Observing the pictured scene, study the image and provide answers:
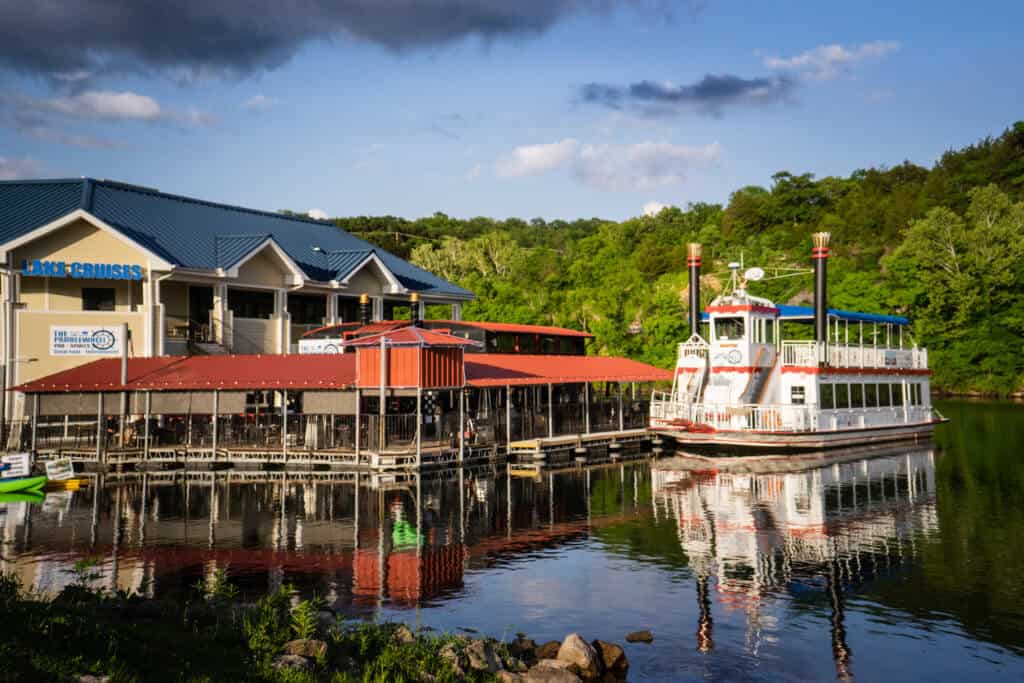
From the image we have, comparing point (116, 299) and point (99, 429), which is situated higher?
point (116, 299)

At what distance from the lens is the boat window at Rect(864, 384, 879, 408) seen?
51156 millimetres

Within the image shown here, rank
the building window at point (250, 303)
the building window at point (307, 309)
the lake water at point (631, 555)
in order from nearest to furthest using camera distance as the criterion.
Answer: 1. the lake water at point (631, 555)
2. the building window at point (250, 303)
3. the building window at point (307, 309)

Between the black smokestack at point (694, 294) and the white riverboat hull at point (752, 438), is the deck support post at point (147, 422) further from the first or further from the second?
the black smokestack at point (694, 294)

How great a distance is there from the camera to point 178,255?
4572 cm

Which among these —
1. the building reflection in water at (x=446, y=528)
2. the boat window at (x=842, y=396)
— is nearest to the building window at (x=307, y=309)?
the building reflection in water at (x=446, y=528)

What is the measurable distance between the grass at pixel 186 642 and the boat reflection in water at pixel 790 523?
6232 millimetres

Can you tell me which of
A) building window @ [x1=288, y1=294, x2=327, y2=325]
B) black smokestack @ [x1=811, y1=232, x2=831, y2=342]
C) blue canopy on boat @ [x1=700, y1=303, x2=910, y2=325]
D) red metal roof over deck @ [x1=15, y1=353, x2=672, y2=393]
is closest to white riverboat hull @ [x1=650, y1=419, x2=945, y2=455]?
black smokestack @ [x1=811, y1=232, x2=831, y2=342]

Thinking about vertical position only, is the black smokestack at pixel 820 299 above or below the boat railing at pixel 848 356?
above

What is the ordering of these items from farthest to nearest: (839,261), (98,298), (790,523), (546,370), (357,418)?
(839,261)
(546,370)
(98,298)
(357,418)
(790,523)

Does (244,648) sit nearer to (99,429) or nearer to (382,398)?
(382,398)

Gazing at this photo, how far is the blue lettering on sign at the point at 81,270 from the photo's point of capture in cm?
4234

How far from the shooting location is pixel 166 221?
49.6 metres

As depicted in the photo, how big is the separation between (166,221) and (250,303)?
633cm

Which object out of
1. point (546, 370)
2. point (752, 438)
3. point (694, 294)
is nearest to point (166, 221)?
point (546, 370)
